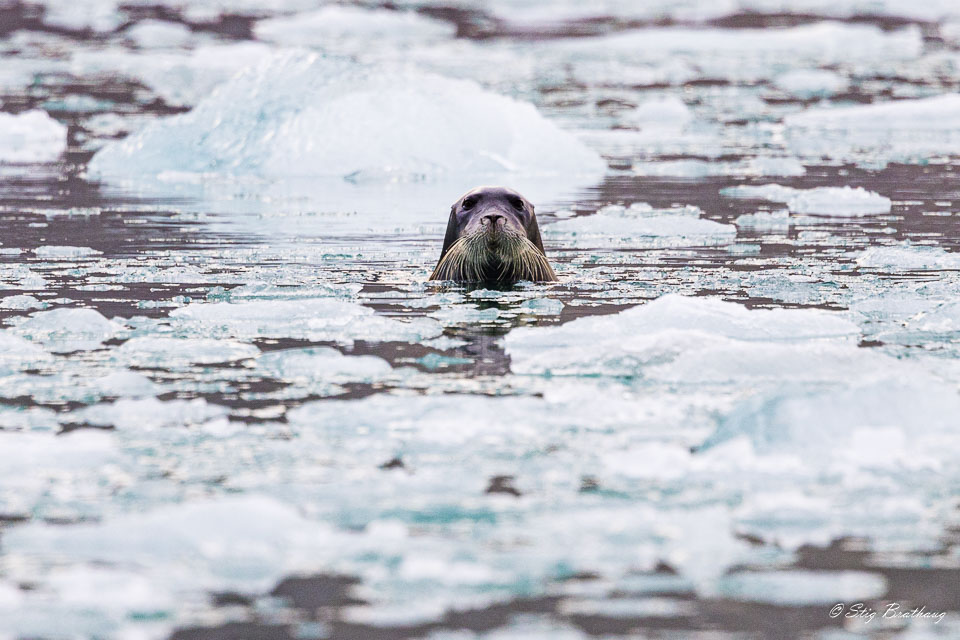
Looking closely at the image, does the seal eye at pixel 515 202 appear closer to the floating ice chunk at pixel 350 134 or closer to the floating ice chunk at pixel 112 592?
the floating ice chunk at pixel 112 592

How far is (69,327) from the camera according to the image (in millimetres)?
5691

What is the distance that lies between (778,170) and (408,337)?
8567 mm

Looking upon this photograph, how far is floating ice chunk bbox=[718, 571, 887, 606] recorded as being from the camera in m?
2.90

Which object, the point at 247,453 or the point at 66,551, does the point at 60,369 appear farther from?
the point at 66,551

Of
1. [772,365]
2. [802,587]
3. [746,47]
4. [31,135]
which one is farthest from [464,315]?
[746,47]

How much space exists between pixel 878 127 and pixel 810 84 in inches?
198

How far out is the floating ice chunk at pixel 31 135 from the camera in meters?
16.2

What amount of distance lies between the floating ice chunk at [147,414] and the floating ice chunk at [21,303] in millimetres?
2224

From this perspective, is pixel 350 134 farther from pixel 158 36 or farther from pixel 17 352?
pixel 158 36

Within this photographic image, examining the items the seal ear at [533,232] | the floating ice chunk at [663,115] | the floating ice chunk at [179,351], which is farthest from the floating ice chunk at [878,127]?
the floating ice chunk at [179,351]

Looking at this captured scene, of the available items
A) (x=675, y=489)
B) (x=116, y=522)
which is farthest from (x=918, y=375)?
(x=116, y=522)

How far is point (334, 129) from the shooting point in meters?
13.6

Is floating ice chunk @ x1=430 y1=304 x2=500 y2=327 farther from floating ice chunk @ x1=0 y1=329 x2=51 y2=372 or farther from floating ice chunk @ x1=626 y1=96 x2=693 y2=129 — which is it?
floating ice chunk @ x1=626 y1=96 x2=693 y2=129

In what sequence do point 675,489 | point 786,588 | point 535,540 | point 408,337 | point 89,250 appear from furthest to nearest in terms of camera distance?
point 89,250, point 408,337, point 675,489, point 535,540, point 786,588
